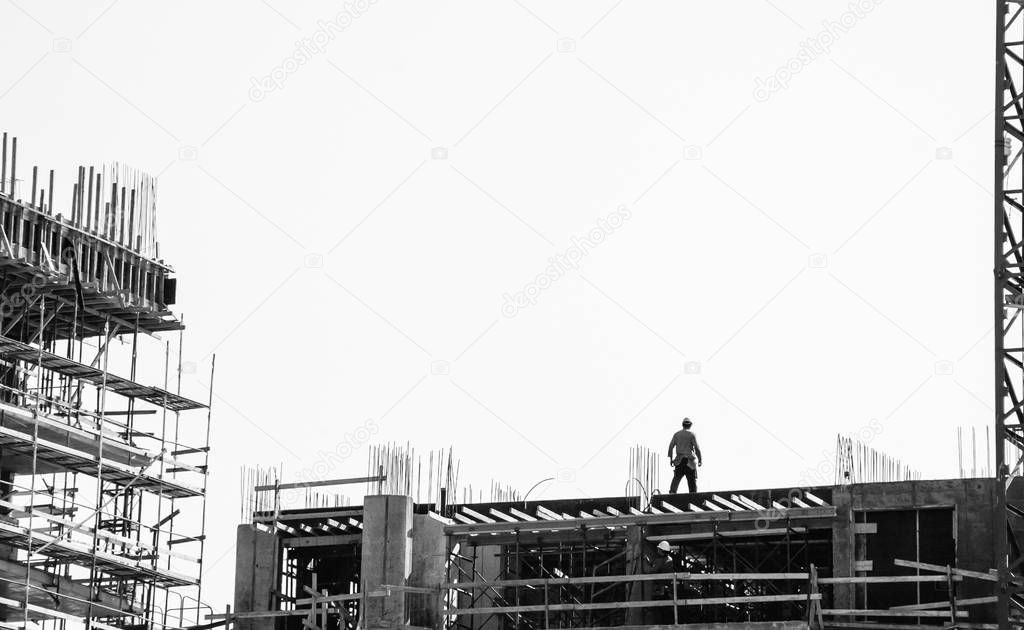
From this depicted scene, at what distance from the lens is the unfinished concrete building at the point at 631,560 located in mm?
37312

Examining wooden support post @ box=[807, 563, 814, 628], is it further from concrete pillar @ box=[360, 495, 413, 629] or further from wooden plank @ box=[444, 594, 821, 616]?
concrete pillar @ box=[360, 495, 413, 629]

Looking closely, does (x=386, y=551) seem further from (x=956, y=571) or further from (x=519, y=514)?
(x=956, y=571)

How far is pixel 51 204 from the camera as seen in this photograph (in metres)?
46.7

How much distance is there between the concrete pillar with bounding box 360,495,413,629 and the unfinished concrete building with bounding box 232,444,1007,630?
4 cm

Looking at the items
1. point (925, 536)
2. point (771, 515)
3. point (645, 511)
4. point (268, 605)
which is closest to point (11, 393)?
point (268, 605)

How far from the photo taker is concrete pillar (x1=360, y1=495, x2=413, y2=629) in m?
40.5

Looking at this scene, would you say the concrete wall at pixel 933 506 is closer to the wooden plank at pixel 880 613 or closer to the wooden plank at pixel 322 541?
the wooden plank at pixel 880 613

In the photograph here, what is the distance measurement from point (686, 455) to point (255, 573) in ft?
31.9

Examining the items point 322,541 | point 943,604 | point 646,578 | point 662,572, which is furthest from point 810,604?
point 322,541

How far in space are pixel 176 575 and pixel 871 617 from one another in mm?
18484

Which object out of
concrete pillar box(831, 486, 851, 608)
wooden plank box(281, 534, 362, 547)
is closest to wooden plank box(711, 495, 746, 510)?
concrete pillar box(831, 486, 851, 608)

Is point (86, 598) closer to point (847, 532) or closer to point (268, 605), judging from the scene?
point (268, 605)

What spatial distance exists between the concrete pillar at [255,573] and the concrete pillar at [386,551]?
274 cm

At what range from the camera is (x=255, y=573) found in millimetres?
43188
